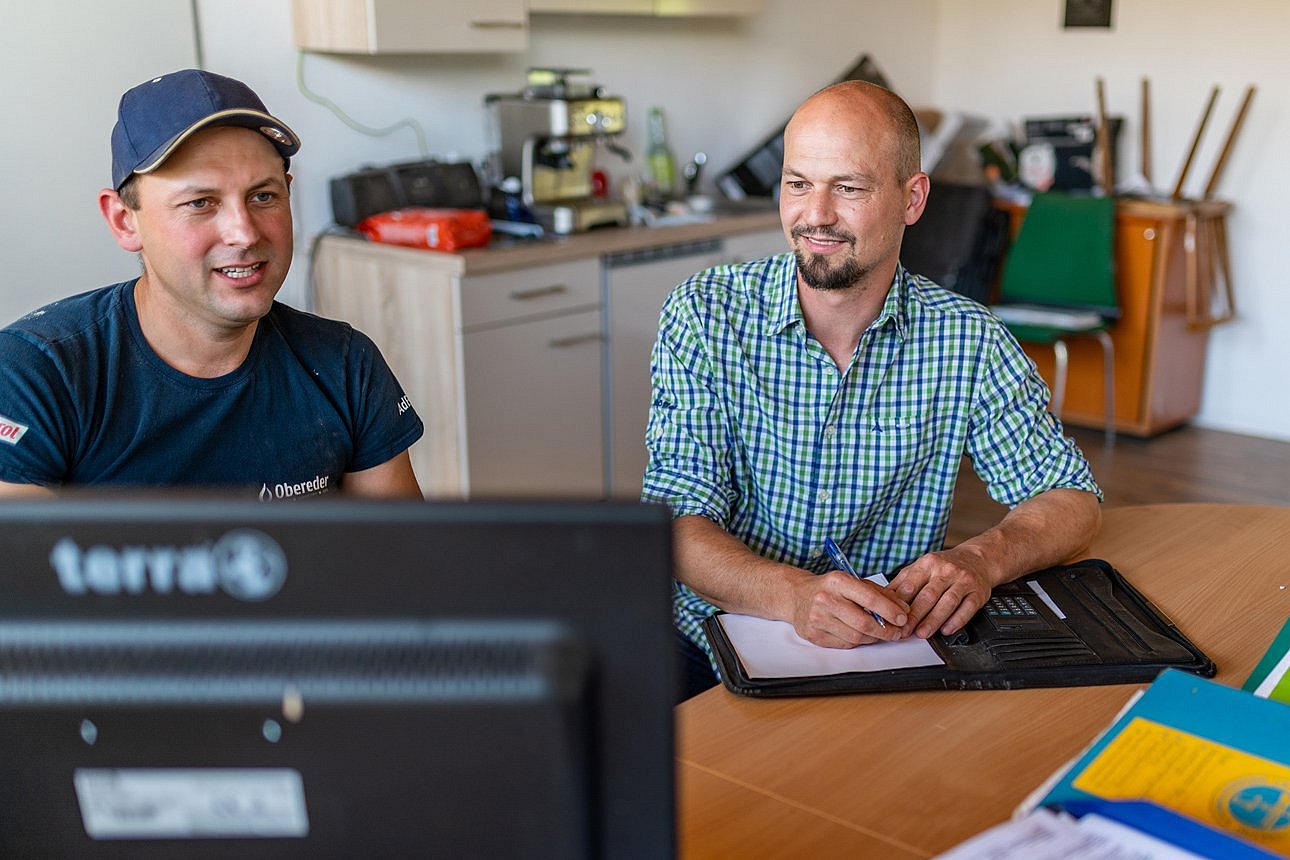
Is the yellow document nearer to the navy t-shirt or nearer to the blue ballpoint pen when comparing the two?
the blue ballpoint pen

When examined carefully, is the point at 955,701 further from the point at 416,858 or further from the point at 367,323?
the point at 367,323

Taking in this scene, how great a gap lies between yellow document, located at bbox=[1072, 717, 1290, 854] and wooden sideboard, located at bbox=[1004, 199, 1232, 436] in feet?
12.4

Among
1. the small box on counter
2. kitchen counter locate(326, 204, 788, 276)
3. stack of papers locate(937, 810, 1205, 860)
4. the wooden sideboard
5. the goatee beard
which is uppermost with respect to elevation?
→ the goatee beard

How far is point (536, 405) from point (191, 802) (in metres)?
2.87

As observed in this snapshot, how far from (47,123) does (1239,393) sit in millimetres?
4307

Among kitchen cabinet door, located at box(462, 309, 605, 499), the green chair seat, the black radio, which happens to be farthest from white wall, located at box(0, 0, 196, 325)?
the green chair seat

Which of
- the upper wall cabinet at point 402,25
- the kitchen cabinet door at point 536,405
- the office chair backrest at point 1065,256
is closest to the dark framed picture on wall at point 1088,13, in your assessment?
the office chair backrest at point 1065,256

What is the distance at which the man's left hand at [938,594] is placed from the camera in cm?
137

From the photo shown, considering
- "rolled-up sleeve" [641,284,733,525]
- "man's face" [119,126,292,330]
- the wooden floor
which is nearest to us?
"man's face" [119,126,292,330]

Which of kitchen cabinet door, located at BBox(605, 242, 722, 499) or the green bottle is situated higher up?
the green bottle

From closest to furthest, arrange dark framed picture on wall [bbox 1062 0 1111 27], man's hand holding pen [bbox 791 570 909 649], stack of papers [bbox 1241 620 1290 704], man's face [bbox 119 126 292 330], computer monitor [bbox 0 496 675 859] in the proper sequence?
1. computer monitor [bbox 0 496 675 859]
2. stack of papers [bbox 1241 620 1290 704]
3. man's hand holding pen [bbox 791 570 909 649]
4. man's face [bbox 119 126 292 330]
5. dark framed picture on wall [bbox 1062 0 1111 27]

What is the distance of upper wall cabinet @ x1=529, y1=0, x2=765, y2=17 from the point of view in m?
3.77

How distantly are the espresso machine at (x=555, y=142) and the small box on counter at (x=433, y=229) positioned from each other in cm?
31

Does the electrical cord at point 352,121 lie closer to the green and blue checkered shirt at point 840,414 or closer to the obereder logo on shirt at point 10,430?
the green and blue checkered shirt at point 840,414
